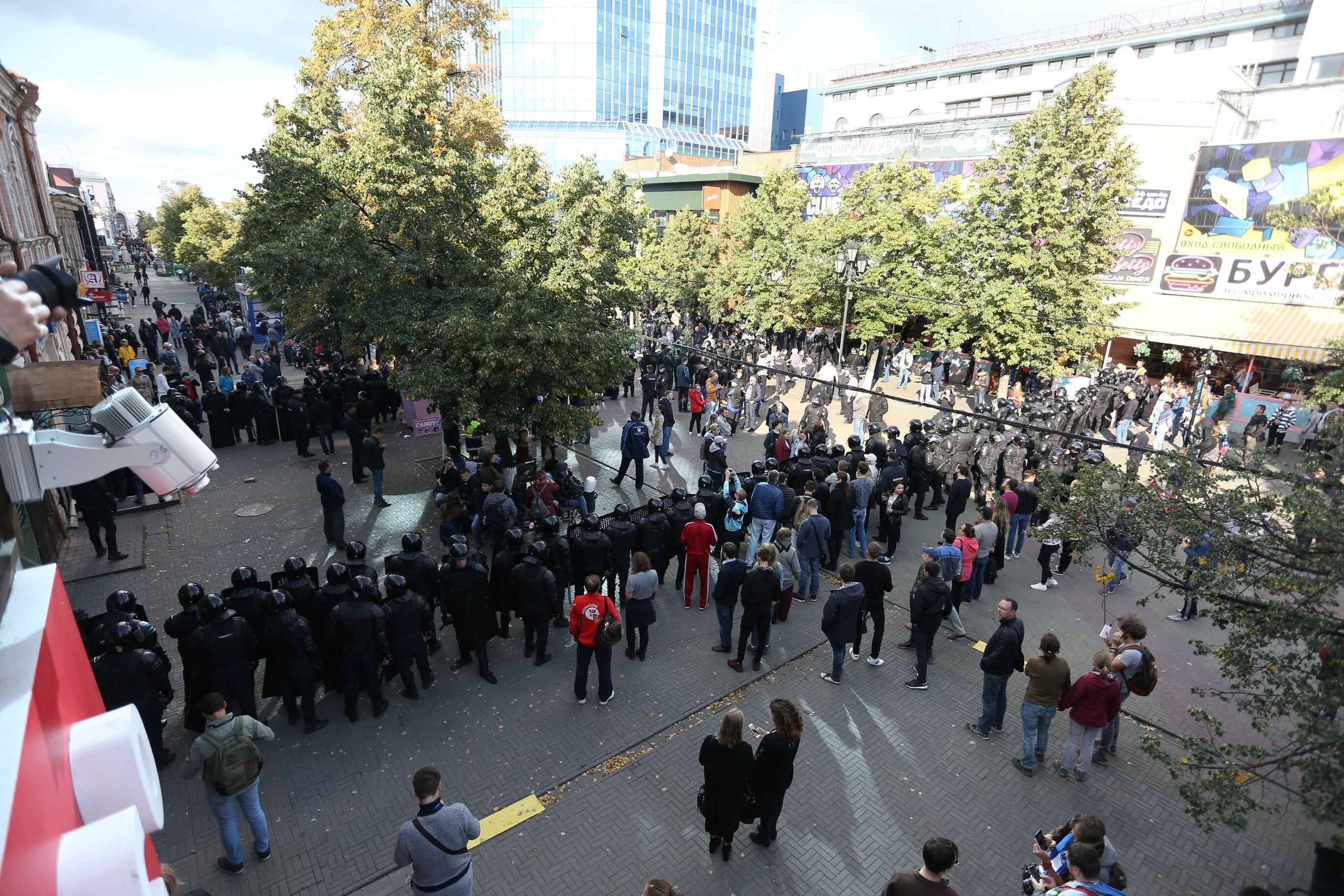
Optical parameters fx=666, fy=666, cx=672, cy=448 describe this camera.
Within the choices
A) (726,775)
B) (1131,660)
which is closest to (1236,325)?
(1131,660)

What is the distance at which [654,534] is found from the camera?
9820mm

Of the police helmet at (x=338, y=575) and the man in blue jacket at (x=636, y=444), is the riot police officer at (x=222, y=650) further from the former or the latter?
the man in blue jacket at (x=636, y=444)

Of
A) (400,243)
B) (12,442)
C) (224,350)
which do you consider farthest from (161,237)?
(12,442)

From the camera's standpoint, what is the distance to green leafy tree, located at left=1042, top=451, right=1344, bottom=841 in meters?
4.14

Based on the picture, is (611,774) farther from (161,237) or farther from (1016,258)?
(161,237)

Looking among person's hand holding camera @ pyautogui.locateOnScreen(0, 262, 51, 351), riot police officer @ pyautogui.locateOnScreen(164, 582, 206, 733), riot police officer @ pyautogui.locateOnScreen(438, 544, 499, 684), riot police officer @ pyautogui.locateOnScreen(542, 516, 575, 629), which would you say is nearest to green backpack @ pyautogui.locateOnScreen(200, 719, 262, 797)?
riot police officer @ pyautogui.locateOnScreen(164, 582, 206, 733)

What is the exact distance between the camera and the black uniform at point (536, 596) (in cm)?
816

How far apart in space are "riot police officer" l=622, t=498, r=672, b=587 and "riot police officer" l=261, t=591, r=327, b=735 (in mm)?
4129

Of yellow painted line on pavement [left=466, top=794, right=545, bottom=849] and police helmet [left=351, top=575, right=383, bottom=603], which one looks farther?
police helmet [left=351, top=575, right=383, bottom=603]

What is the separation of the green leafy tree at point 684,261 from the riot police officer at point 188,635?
104 ft

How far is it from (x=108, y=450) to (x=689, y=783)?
5.83 metres

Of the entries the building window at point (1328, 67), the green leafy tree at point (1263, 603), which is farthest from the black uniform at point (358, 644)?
the building window at point (1328, 67)

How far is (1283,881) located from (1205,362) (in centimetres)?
2053

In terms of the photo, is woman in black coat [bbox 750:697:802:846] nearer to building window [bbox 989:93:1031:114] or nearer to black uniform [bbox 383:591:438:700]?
black uniform [bbox 383:591:438:700]
